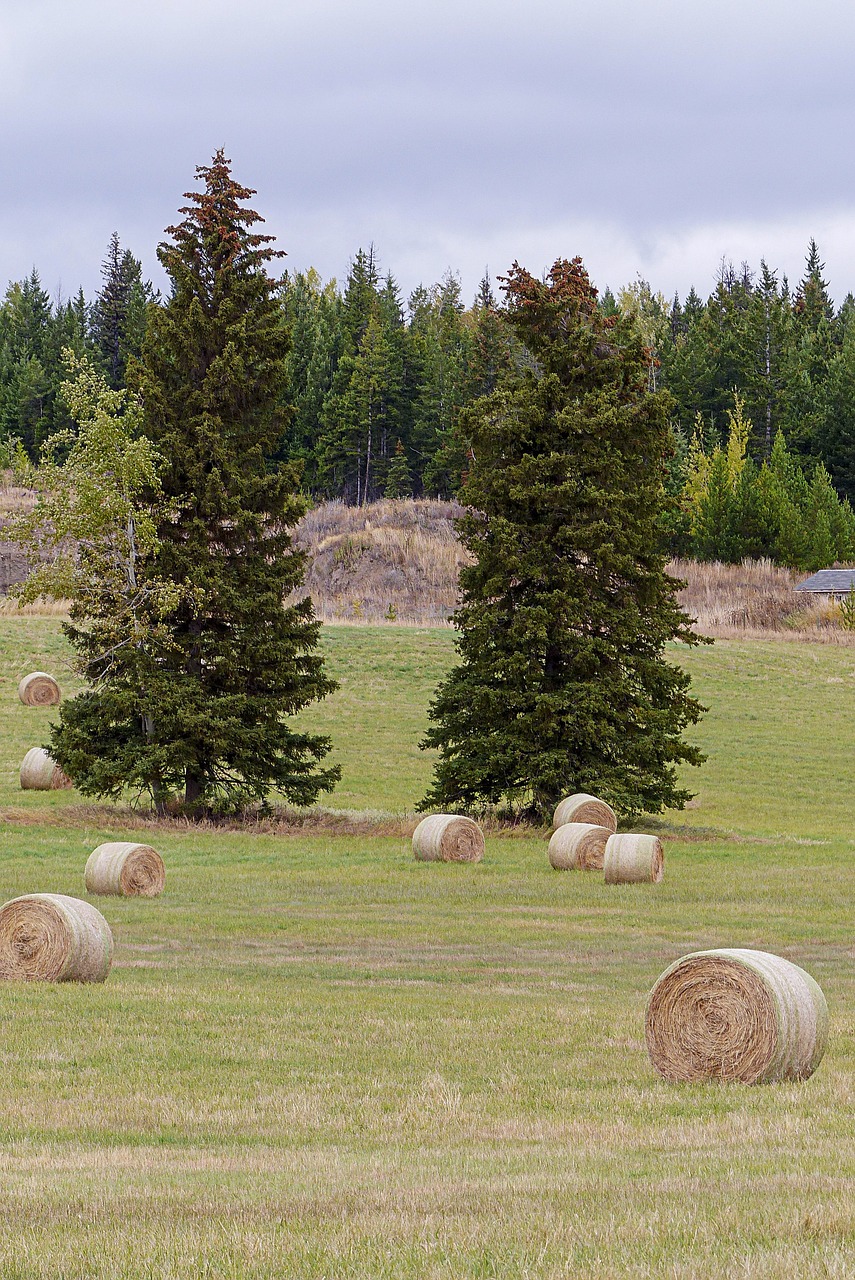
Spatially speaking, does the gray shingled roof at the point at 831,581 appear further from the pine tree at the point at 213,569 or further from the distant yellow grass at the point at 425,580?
the pine tree at the point at 213,569

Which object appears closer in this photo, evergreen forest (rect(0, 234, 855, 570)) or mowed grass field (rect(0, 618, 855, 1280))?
mowed grass field (rect(0, 618, 855, 1280))

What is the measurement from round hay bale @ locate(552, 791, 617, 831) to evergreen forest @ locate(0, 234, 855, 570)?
6890cm

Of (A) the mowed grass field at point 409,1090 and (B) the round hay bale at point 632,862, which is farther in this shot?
(B) the round hay bale at point 632,862

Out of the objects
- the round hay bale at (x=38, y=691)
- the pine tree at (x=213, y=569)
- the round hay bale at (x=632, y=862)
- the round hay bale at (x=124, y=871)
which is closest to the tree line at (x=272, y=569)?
the pine tree at (x=213, y=569)

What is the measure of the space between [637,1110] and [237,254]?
2869 cm

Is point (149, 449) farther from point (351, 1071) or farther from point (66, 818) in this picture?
point (351, 1071)

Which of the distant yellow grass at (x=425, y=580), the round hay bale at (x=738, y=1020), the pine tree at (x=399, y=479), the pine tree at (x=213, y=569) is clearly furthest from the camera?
the pine tree at (x=399, y=479)

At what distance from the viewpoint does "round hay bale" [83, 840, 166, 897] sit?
22708 mm

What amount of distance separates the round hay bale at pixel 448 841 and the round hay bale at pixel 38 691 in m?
25.6

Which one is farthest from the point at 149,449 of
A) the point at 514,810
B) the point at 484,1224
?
the point at 484,1224

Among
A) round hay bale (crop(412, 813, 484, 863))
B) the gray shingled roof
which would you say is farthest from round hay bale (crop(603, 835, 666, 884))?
the gray shingled roof

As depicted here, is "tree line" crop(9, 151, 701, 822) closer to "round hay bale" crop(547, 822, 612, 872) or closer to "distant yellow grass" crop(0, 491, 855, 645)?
"round hay bale" crop(547, 822, 612, 872)

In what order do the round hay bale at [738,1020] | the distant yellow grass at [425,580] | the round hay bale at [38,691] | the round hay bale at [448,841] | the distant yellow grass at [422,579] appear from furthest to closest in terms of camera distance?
the distant yellow grass at [425,580] < the distant yellow grass at [422,579] < the round hay bale at [38,691] < the round hay bale at [448,841] < the round hay bale at [738,1020]

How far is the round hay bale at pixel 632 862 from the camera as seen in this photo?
25.8 m
